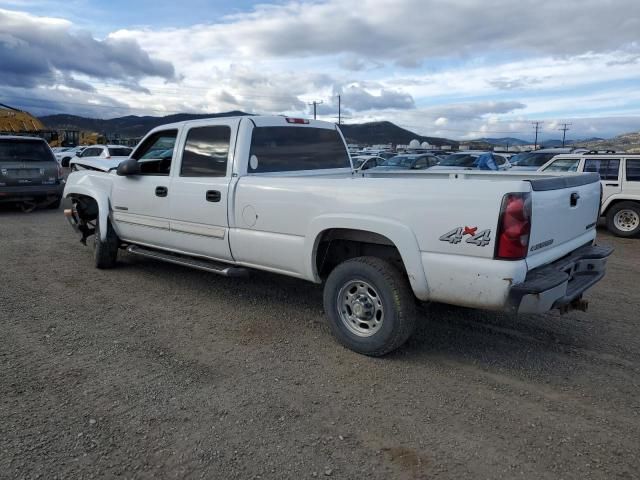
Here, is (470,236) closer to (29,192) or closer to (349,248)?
(349,248)

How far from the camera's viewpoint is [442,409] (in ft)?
10.9

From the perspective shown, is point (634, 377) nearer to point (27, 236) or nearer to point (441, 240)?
point (441, 240)

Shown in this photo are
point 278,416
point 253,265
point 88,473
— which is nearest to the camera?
point 88,473

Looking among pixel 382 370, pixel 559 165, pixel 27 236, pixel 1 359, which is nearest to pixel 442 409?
pixel 382 370

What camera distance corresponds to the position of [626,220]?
10.4 m

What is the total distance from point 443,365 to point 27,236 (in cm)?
830

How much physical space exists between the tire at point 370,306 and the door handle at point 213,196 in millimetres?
1432

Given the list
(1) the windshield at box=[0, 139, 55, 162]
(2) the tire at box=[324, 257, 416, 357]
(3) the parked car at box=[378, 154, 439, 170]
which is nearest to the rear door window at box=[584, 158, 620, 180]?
(2) the tire at box=[324, 257, 416, 357]

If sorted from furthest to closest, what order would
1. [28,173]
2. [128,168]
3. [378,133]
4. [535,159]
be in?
[378,133] < [535,159] < [28,173] < [128,168]

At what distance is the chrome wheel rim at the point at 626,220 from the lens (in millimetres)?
10227

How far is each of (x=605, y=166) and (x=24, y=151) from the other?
1302 centimetres

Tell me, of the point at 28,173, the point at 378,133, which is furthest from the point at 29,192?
the point at 378,133

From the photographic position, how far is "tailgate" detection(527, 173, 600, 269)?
3.46m

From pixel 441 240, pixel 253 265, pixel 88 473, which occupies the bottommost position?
pixel 88 473
